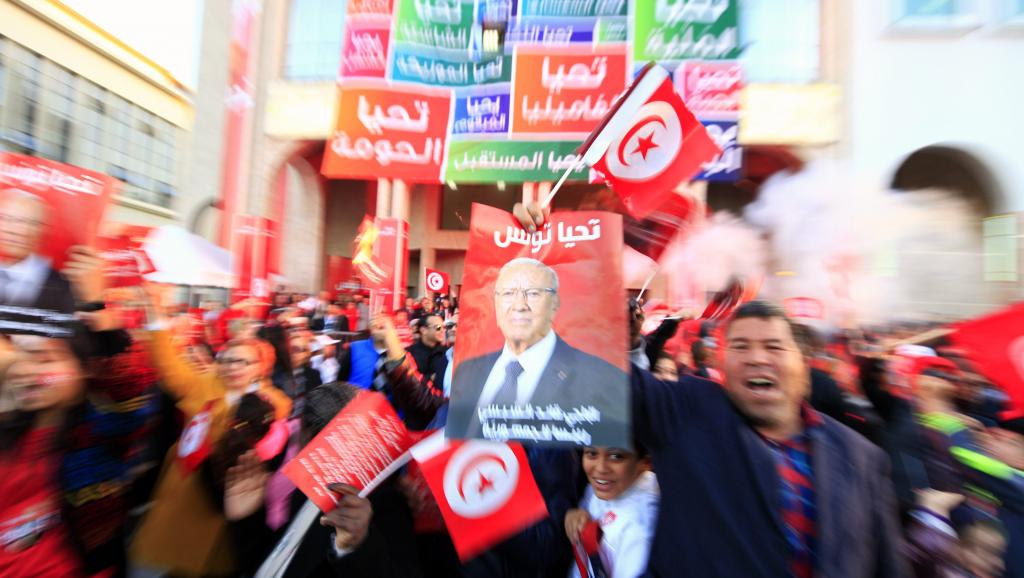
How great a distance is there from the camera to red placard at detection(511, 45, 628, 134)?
5.70 meters

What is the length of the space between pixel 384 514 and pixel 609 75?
5360 mm

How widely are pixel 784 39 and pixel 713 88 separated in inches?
286

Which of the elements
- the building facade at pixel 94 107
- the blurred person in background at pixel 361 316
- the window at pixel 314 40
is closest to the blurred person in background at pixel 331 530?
the blurred person in background at pixel 361 316

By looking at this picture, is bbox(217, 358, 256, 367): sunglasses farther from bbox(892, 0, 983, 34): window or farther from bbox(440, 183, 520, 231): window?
bbox(892, 0, 983, 34): window

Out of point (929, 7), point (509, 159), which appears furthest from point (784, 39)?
point (509, 159)

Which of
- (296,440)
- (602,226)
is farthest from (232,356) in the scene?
(602,226)

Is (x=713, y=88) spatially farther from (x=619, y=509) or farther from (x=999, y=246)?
(x=619, y=509)

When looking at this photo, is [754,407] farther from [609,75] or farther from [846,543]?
[609,75]

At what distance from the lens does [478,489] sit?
5.57ft

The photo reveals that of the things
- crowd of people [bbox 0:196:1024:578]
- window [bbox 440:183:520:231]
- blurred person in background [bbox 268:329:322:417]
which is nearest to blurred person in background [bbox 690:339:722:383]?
crowd of people [bbox 0:196:1024:578]

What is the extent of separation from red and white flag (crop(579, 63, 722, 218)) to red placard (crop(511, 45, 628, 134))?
3.65 m

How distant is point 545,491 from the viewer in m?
1.92

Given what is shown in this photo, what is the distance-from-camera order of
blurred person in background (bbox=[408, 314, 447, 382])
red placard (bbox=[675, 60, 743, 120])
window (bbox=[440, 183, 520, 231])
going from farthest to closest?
window (bbox=[440, 183, 520, 231])
red placard (bbox=[675, 60, 743, 120])
blurred person in background (bbox=[408, 314, 447, 382])

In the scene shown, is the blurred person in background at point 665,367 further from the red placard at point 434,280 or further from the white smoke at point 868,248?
the red placard at point 434,280
